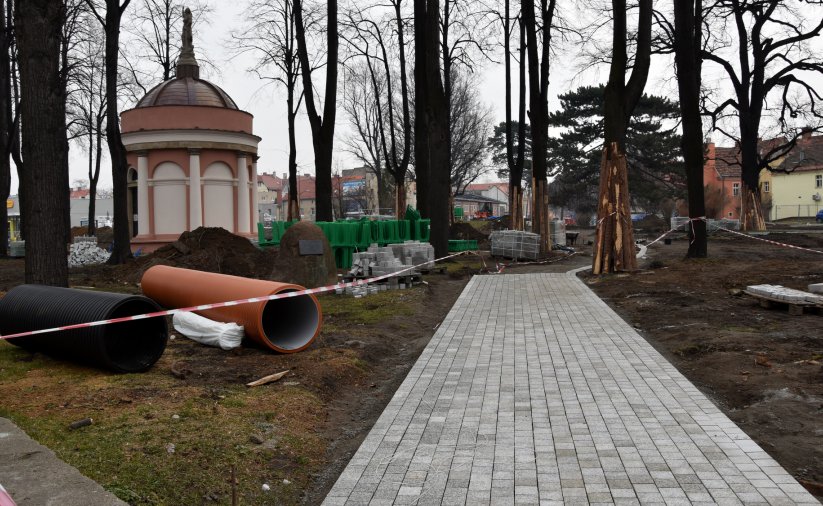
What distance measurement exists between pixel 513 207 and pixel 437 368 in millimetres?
23356

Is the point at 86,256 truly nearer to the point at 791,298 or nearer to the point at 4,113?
the point at 4,113

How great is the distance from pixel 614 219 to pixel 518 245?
21.8ft

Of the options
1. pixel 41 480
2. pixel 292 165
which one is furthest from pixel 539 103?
pixel 41 480

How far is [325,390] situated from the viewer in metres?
6.87

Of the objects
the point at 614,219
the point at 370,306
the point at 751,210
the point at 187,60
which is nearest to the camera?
the point at 370,306

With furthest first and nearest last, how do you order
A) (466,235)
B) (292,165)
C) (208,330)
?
(466,235), (292,165), (208,330)

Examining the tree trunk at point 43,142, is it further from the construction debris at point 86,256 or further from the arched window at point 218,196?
the arched window at point 218,196

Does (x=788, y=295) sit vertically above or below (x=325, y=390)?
above

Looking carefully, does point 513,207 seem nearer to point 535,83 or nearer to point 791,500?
point 535,83

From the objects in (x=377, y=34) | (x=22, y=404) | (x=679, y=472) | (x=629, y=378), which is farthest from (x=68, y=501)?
(x=377, y=34)

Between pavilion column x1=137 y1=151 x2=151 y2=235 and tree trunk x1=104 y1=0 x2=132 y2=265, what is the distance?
5.37m

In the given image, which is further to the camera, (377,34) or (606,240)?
(377,34)

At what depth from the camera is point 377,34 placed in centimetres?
3209

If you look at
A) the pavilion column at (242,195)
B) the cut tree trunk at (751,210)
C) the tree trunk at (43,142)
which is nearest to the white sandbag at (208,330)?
the tree trunk at (43,142)
